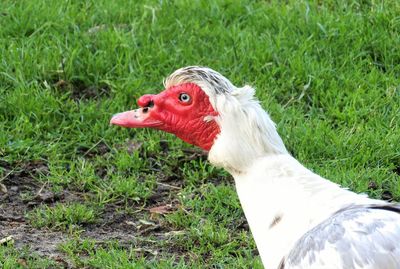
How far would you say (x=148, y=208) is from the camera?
6.57m

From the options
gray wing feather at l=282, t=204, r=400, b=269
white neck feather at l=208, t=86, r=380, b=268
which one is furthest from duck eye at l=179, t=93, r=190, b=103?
gray wing feather at l=282, t=204, r=400, b=269

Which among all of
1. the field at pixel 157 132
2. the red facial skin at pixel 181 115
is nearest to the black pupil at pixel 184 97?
the red facial skin at pixel 181 115

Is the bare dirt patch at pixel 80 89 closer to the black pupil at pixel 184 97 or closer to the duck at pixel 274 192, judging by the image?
the duck at pixel 274 192

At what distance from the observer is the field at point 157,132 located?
20.4ft

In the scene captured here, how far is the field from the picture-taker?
245 inches

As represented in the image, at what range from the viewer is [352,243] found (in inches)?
173

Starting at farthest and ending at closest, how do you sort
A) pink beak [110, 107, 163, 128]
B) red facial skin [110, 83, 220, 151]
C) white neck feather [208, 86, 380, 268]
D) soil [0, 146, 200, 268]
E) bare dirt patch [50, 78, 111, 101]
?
1. bare dirt patch [50, 78, 111, 101]
2. soil [0, 146, 200, 268]
3. pink beak [110, 107, 163, 128]
4. red facial skin [110, 83, 220, 151]
5. white neck feather [208, 86, 380, 268]

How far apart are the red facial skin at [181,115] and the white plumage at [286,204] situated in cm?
4

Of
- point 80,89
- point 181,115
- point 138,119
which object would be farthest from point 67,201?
point 181,115

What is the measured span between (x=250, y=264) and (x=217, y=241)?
334mm

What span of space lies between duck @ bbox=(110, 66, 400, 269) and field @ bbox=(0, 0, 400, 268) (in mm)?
1176

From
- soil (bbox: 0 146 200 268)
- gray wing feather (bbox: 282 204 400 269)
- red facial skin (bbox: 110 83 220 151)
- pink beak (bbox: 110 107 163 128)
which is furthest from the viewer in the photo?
soil (bbox: 0 146 200 268)

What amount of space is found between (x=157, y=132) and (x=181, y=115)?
7.11ft

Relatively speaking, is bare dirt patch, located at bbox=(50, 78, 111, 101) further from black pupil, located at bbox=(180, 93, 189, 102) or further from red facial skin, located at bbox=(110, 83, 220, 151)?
black pupil, located at bbox=(180, 93, 189, 102)
